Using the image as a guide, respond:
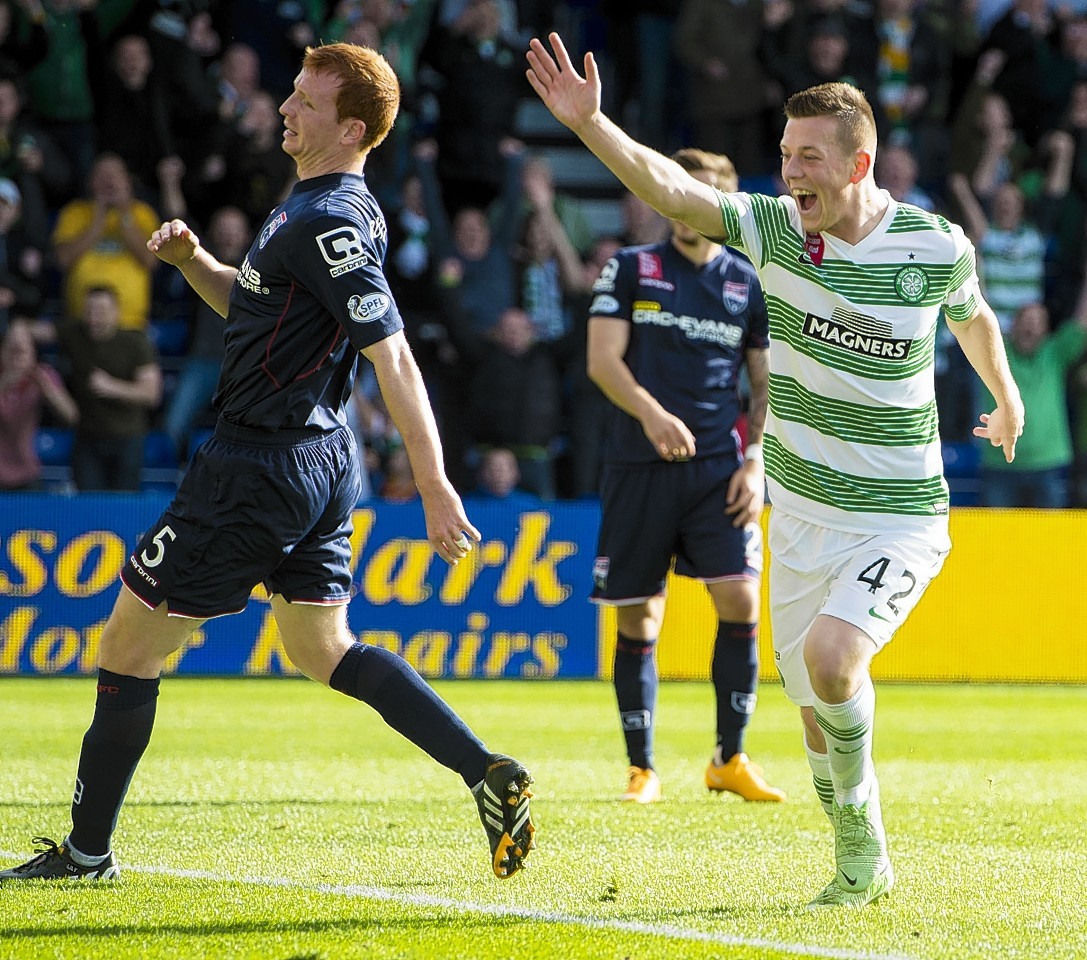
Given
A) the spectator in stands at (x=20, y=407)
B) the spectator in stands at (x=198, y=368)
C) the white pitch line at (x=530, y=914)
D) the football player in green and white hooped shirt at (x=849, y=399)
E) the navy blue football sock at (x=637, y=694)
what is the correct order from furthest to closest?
the spectator in stands at (x=198, y=368) < the spectator in stands at (x=20, y=407) < the navy blue football sock at (x=637, y=694) < the football player in green and white hooped shirt at (x=849, y=399) < the white pitch line at (x=530, y=914)

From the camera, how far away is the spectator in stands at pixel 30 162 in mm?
14562

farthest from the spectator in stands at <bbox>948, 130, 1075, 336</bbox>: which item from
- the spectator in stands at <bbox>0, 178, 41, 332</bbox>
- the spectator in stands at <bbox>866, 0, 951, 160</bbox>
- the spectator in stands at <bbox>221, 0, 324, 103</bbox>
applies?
the spectator in stands at <bbox>0, 178, 41, 332</bbox>

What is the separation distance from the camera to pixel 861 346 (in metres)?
4.83

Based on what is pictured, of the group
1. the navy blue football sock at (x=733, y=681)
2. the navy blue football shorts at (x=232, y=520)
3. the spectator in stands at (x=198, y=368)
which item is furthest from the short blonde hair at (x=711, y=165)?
the spectator in stands at (x=198, y=368)

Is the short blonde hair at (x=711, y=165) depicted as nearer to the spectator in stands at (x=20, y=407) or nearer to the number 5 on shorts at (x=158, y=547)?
the number 5 on shorts at (x=158, y=547)

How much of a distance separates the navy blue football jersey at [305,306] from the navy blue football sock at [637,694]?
276 centimetres

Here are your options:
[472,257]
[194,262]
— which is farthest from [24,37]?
[194,262]

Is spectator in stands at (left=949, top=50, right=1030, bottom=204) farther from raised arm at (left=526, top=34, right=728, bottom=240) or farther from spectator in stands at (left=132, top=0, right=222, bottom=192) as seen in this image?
raised arm at (left=526, top=34, right=728, bottom=240)

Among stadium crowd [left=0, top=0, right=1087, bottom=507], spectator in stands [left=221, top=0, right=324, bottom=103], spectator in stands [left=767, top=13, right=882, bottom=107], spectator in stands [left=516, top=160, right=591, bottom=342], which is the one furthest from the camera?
spectator in stands [left=221, top=0, right=324, bottom=103]

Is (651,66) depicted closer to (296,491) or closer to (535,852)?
(535,852)

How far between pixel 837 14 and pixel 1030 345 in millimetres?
3788

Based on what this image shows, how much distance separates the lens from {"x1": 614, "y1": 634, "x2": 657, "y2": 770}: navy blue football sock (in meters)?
7.14

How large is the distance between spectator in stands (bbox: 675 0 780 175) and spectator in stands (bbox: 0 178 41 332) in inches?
253

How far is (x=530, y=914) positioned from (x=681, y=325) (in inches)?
136
